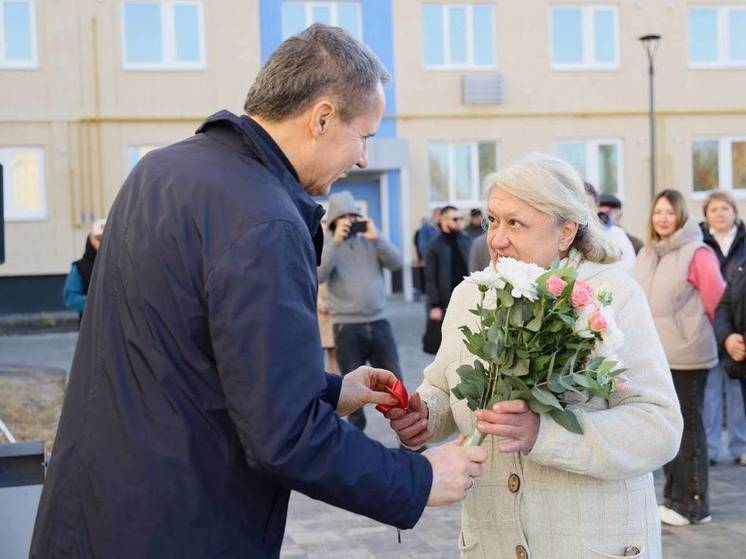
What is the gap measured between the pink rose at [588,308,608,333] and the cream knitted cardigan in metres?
0.30

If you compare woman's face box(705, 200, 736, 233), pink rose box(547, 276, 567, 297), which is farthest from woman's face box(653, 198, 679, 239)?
pink rose box(547, 276, 567, 297)

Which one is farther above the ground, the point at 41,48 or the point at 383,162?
the point at 41,48

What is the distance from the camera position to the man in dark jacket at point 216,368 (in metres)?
2.12

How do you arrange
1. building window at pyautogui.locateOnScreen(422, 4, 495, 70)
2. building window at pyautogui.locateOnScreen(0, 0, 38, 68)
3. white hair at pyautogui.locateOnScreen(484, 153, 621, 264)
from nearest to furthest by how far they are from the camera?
white hair at pyautogui.locateOnScreen(484, 153, 621, 264) → building window at pyautogui.locateOnScreen(0, 0, 38, 68) → building window at pyautogui.locateOnScreen(422, 4, 495, 70)

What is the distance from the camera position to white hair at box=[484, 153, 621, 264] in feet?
10.2

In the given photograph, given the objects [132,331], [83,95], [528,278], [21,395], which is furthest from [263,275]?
[83,95]

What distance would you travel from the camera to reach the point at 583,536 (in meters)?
2.88

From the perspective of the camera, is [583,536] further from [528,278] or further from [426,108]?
[426,108]

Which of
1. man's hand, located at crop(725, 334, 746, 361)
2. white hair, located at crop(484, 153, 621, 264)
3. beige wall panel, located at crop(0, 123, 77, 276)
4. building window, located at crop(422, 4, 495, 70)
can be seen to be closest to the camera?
white hair, located at crop(484, 153, 621, 264)

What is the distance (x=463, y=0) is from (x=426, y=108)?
8.88 feet

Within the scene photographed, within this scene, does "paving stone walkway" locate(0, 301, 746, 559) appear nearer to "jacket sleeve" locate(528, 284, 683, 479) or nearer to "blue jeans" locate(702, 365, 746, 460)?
"blue jeans" locate(702, 365, 746, 460)

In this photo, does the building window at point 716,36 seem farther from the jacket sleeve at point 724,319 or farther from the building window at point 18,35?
the jacket sleeve at point 724,319

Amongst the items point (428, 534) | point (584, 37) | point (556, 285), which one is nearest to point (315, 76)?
point (556, 285)

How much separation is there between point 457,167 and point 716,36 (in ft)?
24.2
